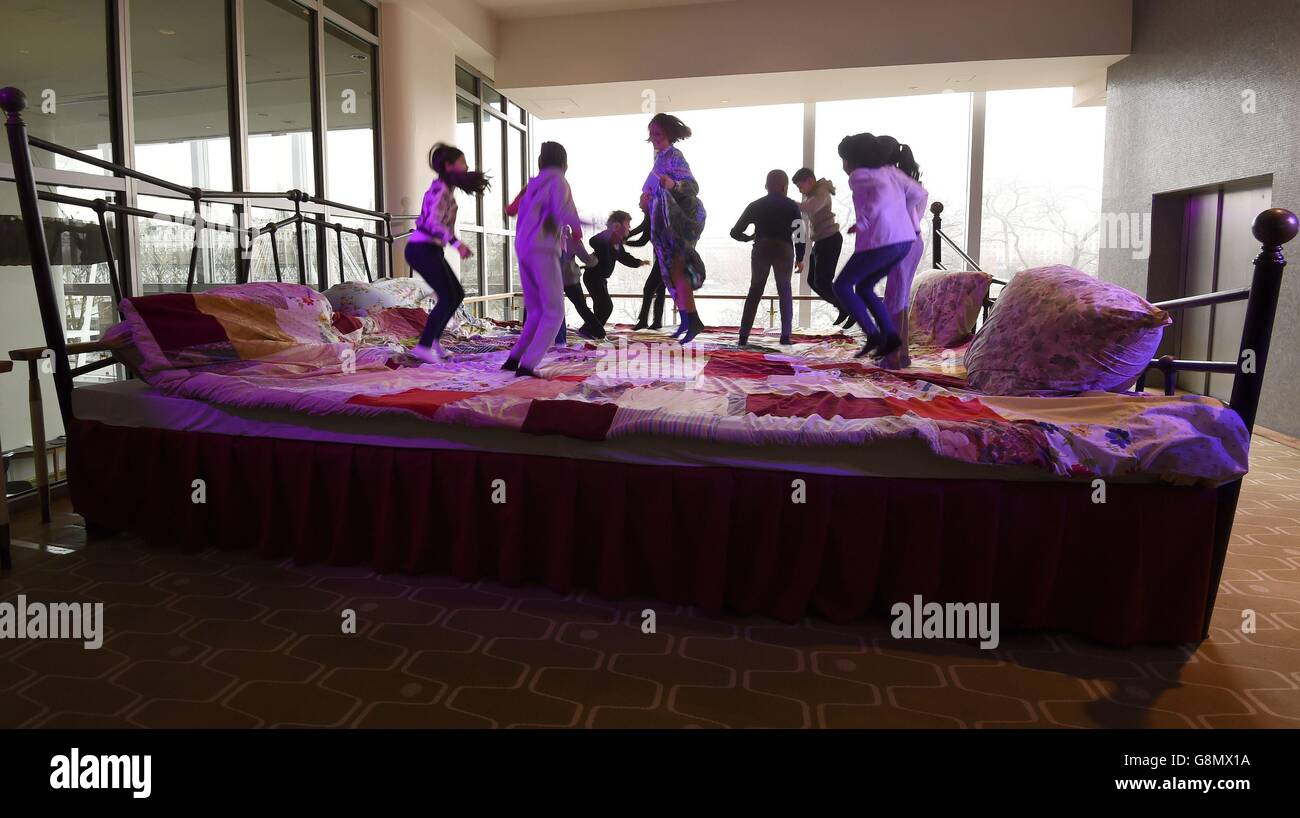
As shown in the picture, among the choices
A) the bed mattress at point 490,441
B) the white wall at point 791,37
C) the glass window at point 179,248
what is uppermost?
the white wall at point 791,37

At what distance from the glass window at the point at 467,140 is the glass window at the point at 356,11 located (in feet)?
4.18

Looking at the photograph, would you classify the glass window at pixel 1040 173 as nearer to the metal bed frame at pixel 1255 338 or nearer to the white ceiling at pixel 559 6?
the white ceiling at pixel 559 6

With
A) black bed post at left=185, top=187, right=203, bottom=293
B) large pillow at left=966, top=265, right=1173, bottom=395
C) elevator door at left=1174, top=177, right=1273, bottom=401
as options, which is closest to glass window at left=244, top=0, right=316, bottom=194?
black bed post at left=185, top=187, right=203, bottom=293

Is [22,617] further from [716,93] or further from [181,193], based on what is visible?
[716,93]

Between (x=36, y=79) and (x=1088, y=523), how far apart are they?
13.4 feet

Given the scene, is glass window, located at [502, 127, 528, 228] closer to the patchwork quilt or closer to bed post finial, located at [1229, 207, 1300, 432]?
the patchwork quilt

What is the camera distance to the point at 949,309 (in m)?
3.75

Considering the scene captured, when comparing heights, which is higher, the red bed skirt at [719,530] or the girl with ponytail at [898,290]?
the girl with ponytail at [898,290]

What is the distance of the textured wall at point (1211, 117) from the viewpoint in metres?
4.15

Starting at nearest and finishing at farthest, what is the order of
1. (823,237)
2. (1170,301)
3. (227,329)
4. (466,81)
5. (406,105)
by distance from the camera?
(1170,301), (227,329), (823,237), (406,105), (466,81)

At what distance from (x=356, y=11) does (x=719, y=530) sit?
521 cm

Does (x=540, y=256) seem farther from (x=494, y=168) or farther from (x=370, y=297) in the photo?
(x=494, y=168)

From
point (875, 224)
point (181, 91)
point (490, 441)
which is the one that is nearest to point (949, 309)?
point (875, 224)

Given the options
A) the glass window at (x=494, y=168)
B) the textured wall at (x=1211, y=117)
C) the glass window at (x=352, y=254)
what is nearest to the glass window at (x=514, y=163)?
the glass window at (x=494, y=168)
